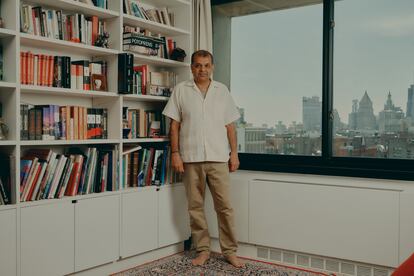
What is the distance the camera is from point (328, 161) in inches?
141

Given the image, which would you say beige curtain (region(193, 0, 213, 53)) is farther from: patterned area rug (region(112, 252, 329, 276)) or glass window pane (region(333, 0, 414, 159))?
patterned area rug (region(112, 252, 329, 276))

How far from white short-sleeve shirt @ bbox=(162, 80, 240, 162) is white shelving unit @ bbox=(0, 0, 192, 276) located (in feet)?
0.75

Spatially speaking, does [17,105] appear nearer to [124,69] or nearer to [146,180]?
[124,69]

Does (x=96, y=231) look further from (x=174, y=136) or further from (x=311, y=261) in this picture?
(x=311, y=261)

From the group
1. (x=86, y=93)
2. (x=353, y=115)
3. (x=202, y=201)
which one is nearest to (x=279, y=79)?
(x=353, y=115)

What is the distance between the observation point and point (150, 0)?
3885 mm

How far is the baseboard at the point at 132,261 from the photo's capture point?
321cm

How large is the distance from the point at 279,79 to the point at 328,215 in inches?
49.1

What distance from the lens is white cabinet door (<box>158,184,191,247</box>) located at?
3686mm

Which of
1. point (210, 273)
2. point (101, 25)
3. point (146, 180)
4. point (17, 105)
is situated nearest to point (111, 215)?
point (146, 180)

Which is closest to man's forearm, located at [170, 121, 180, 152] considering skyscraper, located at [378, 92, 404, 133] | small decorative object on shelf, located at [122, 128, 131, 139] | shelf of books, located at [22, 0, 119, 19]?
small decorative object on shelf, located at [122, 128, 131, 139]

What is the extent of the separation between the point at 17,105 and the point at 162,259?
1720 mm

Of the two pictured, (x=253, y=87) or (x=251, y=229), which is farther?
(x=253, y=87)

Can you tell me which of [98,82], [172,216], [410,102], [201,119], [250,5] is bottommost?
[172,216]
